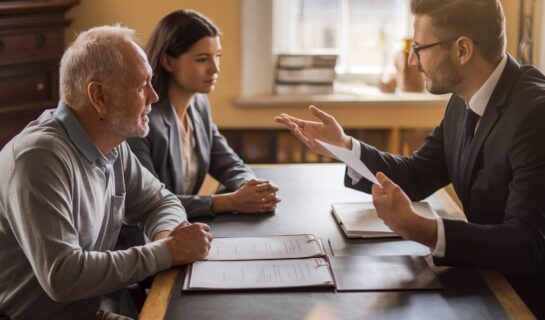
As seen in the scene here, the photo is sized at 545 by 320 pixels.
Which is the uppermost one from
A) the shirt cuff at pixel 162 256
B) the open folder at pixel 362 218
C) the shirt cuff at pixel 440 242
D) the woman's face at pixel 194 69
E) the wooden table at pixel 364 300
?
the woman's face at pixel 194 69

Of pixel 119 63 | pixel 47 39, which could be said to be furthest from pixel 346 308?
pixel 47 39

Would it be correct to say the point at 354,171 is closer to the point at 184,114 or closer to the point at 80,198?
the point at 184,114

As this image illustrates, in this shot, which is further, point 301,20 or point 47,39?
point 301,20

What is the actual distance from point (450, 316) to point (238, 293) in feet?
1.39

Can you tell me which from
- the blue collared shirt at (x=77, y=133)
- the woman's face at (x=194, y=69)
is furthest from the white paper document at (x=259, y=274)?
the woman's face at (x=194, y=69)

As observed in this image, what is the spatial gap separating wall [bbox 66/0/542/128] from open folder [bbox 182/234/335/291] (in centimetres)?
198

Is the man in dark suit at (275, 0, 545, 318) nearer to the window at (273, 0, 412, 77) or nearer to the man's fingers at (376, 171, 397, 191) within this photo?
the man's fingers at (376, 171, 397, 191)

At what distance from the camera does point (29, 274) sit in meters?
1.71

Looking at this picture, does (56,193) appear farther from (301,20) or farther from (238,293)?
(301,20)

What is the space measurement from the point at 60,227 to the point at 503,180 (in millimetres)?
1006

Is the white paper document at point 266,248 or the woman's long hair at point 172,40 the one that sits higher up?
the woman's long hair at point 172,40

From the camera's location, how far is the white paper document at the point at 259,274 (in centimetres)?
161

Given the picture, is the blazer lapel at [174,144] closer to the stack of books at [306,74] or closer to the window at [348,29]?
the stack of books at [306,74]

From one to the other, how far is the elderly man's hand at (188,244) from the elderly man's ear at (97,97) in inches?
12.6
